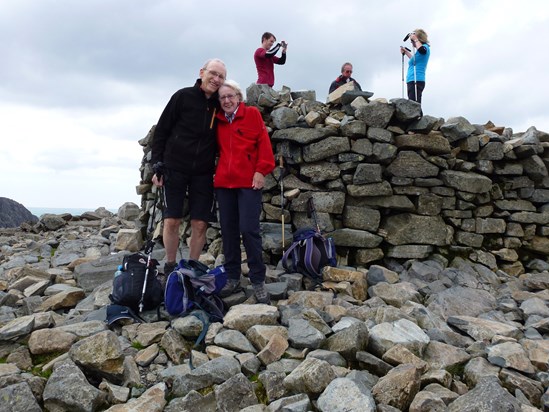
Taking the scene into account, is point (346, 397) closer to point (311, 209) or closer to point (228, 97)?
point (228, 97)

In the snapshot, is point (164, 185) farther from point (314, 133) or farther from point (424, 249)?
point (424, 249)

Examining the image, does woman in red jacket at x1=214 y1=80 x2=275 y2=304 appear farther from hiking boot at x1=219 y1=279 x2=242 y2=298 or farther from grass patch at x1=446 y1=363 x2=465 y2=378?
grass patch at x1=446 y1=363 x2=465 y2=378

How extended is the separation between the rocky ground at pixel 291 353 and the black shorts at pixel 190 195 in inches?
51.4

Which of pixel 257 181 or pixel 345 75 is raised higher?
pixel 345 75

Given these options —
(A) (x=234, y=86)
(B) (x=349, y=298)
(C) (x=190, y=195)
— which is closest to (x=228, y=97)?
(A) (x=234, y=86)

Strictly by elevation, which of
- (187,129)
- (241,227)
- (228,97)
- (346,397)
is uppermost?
(228,97)

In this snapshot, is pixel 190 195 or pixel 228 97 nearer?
pixel 228 97

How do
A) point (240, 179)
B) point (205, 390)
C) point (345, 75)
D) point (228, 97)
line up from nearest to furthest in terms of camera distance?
point (205, 390), point (228, 97), point (240, 179), point (345, 75)

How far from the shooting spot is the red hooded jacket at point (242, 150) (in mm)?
5973

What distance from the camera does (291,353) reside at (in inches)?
182

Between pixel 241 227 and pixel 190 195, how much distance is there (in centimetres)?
95

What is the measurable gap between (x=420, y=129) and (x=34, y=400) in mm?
7382

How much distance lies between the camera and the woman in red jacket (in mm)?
5945

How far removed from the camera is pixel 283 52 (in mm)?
10133
